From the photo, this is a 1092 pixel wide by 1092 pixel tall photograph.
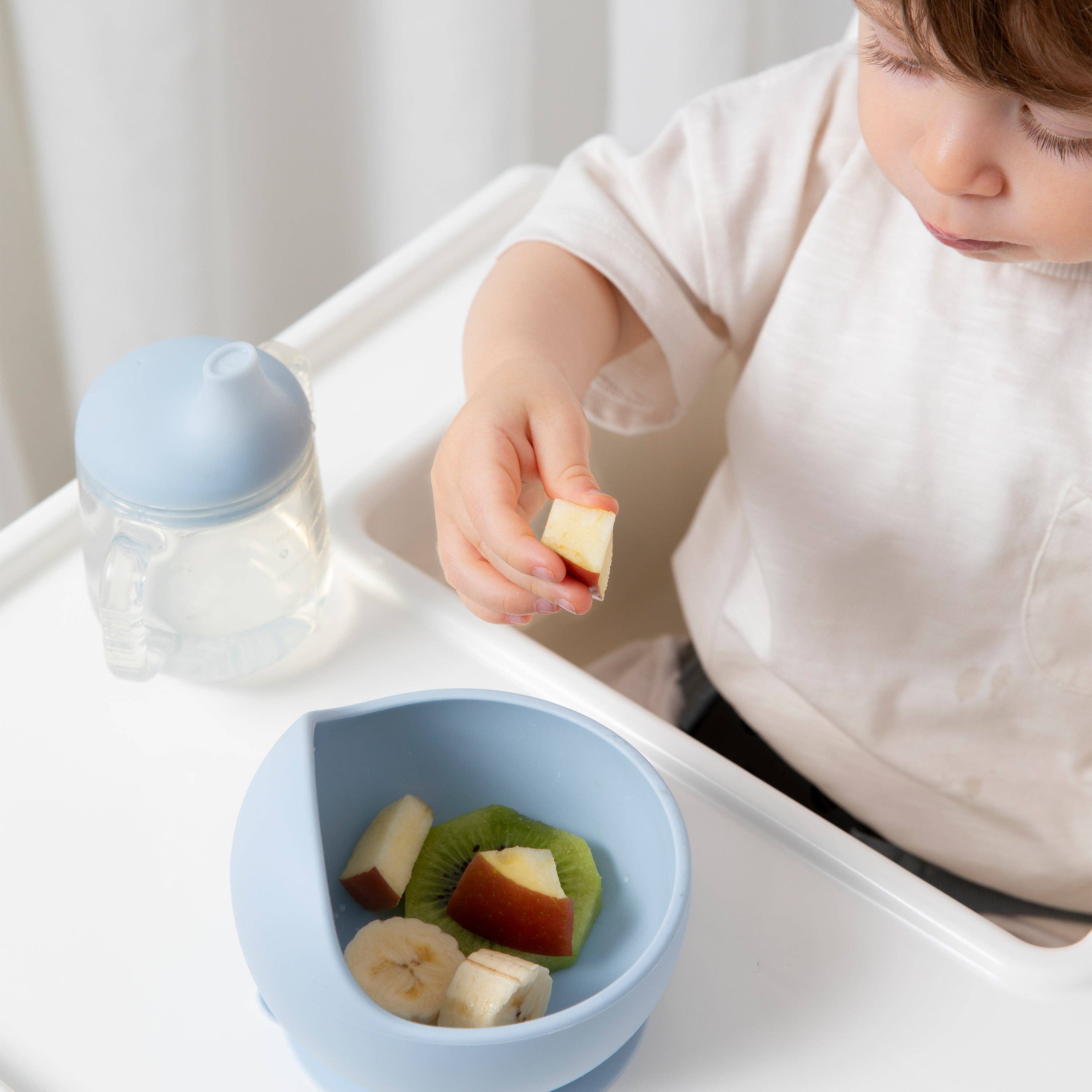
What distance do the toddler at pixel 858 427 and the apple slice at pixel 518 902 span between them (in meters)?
0.18

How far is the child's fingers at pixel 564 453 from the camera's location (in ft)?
1.67

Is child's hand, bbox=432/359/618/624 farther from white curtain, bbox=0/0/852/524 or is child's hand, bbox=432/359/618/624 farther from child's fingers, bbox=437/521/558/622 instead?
white curtain, bbox=0/0/852/524

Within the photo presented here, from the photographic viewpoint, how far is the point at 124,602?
1.69 feet

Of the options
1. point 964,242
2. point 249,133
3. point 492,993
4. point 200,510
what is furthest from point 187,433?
point 249,133

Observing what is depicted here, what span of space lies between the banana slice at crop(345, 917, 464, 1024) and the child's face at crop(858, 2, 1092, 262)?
0.35 m

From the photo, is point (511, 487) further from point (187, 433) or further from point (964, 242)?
point (964, 242)

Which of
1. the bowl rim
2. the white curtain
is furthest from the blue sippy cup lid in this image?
the white curtain

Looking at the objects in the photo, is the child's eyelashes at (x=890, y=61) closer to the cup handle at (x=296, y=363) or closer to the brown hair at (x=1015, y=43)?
the brown hair at (x=1015, y=43)

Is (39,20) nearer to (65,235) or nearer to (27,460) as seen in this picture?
(65,235)

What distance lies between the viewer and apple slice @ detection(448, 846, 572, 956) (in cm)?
46

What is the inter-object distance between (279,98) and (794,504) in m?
0.78

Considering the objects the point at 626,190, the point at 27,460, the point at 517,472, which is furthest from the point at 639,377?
the point at 27,460

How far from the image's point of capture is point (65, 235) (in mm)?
1146

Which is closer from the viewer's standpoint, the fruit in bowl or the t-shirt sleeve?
the fruit in bowl
